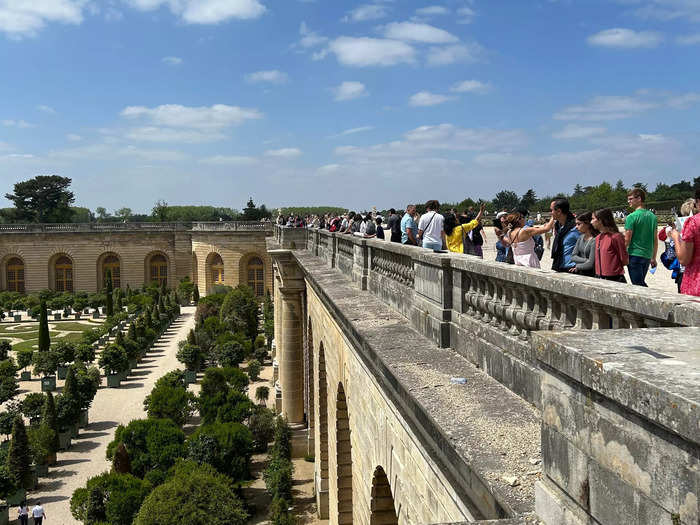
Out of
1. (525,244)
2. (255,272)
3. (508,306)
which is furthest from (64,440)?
(255,272)

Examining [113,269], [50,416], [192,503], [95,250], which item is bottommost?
[50,416]

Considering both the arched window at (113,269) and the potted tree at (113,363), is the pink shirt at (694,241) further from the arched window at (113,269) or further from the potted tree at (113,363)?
the arched window at (113,269)

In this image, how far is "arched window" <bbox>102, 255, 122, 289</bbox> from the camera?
52562mm

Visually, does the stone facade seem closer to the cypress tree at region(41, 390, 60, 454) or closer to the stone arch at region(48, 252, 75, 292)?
the stone arch at region(48, 252, 75, 292)

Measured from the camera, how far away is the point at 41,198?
74.6 metres

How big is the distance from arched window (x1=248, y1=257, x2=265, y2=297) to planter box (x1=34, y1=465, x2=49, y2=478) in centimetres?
2905

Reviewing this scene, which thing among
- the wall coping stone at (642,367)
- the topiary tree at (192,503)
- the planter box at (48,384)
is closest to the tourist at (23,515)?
the topiary tree at (192,503)

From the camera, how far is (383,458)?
5762 millimetres

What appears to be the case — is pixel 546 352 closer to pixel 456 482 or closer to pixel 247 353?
pixel 456 482

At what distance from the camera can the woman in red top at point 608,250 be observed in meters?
4.80

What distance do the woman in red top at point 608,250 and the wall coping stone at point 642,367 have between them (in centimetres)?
271

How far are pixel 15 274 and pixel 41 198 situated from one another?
84.2ft

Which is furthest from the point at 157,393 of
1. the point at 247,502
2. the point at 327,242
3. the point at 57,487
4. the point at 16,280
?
the point at 16,280

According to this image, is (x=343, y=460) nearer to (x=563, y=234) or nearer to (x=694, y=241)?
(x=563, y=234)
